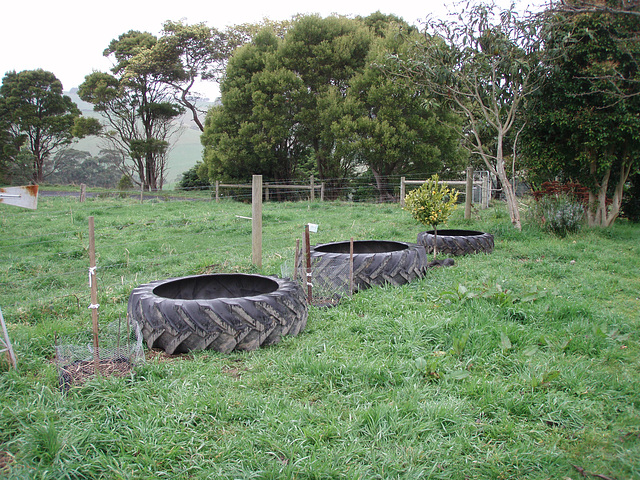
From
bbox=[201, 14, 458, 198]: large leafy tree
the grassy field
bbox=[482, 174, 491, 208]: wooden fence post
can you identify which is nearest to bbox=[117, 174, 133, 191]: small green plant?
bbox=[201, 14, 458, 198]: large leafy tree


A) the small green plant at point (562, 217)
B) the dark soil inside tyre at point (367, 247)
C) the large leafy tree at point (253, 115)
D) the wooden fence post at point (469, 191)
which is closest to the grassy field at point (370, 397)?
the dark soil inside tyre at point (367, 247)

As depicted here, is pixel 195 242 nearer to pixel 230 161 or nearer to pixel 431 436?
pixel 431 436

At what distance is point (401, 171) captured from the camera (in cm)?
1900

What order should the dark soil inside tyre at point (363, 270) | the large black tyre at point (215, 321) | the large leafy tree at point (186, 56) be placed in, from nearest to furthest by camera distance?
the large black tyre at point (215, 321)
the dark soil inside tyre at point (363, 270)
the large leafy tree at point (186, 56)

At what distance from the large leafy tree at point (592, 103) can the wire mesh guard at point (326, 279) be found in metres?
6.85

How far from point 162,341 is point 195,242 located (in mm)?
5181

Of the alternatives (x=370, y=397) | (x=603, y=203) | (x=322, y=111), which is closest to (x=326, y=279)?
(x=370, y=397)

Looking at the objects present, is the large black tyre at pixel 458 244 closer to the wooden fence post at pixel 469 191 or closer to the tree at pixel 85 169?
the wooden fence post at pixel 469 191

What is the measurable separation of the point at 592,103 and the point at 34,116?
3035 cm

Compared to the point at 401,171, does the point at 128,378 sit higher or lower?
lower

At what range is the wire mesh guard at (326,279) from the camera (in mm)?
4512

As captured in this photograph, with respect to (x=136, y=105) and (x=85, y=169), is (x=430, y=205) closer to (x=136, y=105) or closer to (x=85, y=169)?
(x=136, y=105)

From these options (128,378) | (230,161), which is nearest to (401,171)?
(230,161)

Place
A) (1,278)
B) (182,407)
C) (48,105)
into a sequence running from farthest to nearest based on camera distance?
(48,105) → (1,278) → (182,407)
